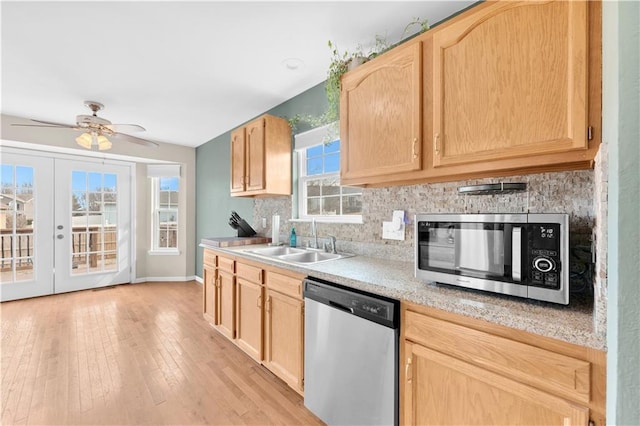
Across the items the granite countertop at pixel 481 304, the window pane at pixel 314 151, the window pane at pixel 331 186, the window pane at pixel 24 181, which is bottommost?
the granite countertop at pixel 481 304

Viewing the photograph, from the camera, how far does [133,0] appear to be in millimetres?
1607

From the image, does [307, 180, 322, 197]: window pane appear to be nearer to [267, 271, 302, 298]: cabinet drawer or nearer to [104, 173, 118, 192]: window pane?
[267, 271, 302, 298]: cabinet drawer

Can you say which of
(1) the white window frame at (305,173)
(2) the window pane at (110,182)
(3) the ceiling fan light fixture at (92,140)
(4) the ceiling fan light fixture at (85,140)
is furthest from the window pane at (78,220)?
(1) the white window frame at (305,173)

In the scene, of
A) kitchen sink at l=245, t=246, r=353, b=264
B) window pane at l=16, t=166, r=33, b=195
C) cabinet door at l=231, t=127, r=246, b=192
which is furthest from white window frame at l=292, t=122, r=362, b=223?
window pane at l=16, t=166, r=33, b=195

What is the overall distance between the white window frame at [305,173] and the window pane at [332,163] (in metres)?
0.05

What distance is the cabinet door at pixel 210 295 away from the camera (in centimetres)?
275

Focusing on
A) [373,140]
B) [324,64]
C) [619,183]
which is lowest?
[619,183]

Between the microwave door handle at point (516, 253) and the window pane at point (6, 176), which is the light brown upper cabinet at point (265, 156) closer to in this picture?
the microwave door handle at point (516, 253)

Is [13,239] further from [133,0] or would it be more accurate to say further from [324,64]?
[324,64]

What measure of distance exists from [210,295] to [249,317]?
2.80ft

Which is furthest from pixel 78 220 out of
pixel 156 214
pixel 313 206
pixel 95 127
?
pixel 313 206

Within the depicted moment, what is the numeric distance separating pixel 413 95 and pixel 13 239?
542 centimetres

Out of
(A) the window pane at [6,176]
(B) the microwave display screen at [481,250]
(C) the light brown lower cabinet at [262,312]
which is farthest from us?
(A) the window pane at [6,176]

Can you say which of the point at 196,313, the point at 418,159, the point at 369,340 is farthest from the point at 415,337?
the point at 196,313
